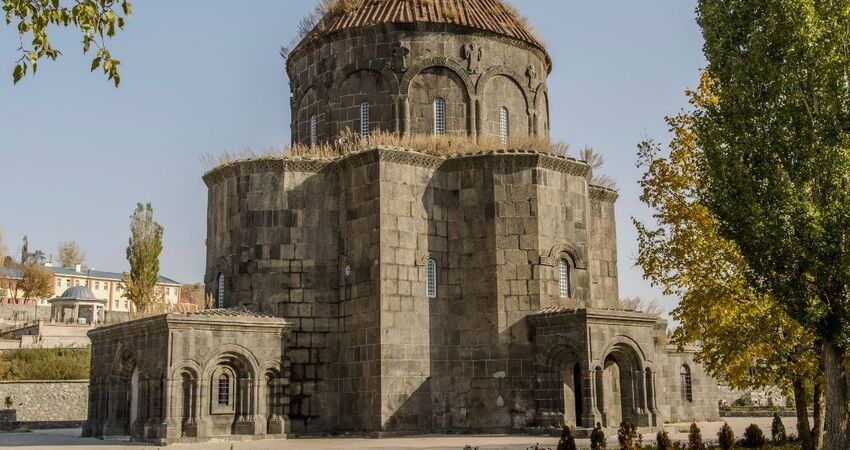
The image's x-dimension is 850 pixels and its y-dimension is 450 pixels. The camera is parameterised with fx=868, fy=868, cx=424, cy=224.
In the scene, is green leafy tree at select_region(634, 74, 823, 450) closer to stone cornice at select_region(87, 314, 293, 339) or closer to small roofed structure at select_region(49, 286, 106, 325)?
stone cornice at select_region(87, 314, 293, 339)

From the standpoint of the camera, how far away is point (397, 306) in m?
22.3

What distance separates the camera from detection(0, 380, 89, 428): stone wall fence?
35750 millimetres

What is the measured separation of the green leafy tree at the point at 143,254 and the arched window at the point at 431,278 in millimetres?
25269

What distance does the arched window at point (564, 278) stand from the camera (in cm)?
2341

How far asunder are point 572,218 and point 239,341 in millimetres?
9497

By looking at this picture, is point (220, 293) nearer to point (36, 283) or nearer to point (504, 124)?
point (504, 124)

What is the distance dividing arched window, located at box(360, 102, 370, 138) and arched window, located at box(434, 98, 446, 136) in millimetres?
2049

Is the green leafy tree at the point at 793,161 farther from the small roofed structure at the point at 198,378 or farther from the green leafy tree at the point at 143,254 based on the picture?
the green leafy tree at the point at 143,254

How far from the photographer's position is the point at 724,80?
15.6 m

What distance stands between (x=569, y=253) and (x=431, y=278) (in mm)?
3816

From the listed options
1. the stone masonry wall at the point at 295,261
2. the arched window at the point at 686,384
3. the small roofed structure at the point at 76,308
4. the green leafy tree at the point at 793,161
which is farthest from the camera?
the small roofed structure at the point at 76,308

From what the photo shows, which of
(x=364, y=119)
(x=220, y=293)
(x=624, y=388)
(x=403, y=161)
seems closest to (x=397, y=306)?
(x=403, y=161)

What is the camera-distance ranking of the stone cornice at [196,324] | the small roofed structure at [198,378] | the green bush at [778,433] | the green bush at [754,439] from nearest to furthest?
the green bush at [754,439] → the green bush at [778,433] → the small roofed structure at [198,378] → the stone cornice at [196,324]

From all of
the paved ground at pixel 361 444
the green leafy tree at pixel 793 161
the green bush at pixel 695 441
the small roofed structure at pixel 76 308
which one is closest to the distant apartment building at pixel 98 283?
the small roofed structure at pixel 76 308
